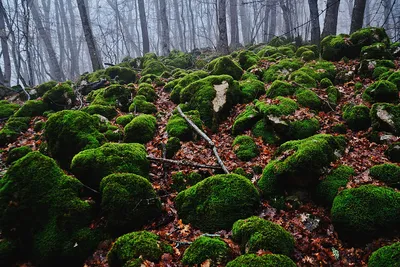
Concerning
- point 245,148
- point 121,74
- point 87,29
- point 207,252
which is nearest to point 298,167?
point 245,148

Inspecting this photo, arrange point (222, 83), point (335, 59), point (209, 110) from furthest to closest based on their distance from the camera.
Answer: point (335, 59), point (222, 83), point (209, 110)

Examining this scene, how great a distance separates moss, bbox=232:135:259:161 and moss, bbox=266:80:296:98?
221 centimetres

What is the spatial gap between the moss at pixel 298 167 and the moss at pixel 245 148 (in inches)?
33.9

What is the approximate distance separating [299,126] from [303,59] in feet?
20.0

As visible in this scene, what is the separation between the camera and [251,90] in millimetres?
8969

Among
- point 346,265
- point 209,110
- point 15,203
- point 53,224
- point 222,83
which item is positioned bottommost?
point 346,265

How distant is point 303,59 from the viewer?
11570 millimetres

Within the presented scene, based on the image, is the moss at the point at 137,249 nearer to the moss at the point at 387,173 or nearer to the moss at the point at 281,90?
the moss at the point at 387,173

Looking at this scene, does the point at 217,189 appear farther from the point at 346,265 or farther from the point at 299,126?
the point at 299,126

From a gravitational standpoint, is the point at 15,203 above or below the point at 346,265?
above

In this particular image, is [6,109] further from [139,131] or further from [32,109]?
[139,131]

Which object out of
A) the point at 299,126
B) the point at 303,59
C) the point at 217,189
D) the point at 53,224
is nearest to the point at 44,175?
the point at 53,224

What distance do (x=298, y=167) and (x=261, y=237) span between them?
5.97 ft

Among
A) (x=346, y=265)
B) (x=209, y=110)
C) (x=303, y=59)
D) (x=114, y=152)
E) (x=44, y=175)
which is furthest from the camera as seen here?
(x=303, y=59)
